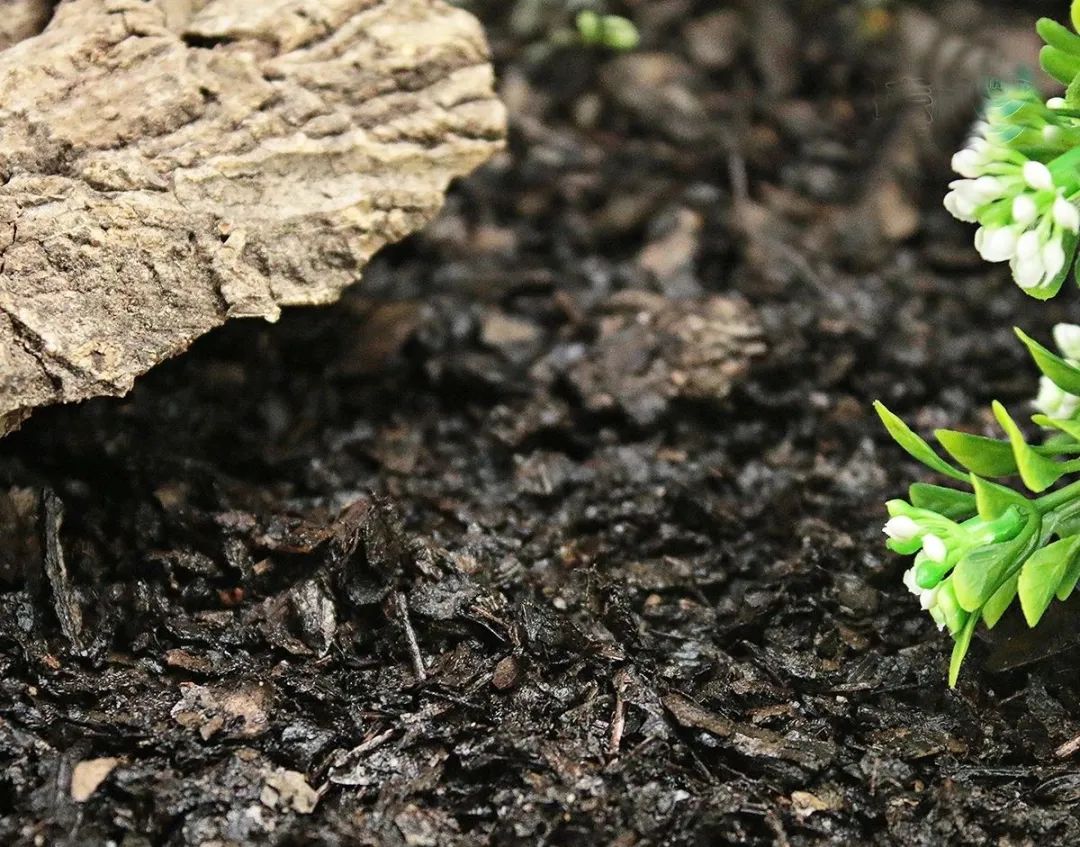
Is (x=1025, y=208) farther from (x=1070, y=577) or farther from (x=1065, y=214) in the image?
(x=1070, y=577)

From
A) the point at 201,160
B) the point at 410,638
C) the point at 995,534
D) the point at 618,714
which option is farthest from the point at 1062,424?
the point at 201,160

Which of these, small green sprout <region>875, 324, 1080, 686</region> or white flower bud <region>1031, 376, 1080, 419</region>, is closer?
small green sprout <region>875, 324, 1080, 686</region>

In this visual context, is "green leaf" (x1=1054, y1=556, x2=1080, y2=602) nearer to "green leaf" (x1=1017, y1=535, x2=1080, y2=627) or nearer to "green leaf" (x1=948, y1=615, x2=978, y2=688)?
"green leaf" (x1=1017, y1=535, x2=1080, y2=627)

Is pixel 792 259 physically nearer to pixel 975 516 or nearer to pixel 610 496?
pixel 610 496

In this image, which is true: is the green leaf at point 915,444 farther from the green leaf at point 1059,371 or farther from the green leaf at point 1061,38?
the green leaf at point 1061,38

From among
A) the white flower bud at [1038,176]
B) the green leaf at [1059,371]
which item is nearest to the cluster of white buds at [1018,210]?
the white flower bud at [1038,176]

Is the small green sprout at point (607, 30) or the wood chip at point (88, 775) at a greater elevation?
the small green sprout at point (607, 30)

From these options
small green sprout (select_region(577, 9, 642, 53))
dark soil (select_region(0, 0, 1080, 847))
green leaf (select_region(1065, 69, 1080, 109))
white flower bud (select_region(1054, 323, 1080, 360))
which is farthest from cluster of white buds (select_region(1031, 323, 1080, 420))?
small green sprout (select_region(577, 9, 642, 53))

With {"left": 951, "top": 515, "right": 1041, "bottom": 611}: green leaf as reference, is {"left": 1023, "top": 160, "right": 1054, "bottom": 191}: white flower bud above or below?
above

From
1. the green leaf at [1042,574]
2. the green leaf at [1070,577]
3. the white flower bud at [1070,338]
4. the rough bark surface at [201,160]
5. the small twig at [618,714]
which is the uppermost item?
the rough bark surface at [201,160]
